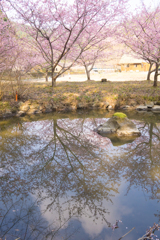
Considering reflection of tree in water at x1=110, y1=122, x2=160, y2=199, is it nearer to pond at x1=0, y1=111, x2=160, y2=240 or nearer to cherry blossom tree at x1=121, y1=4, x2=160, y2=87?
pond at x1=0, y1=111, x2=160, y2=240

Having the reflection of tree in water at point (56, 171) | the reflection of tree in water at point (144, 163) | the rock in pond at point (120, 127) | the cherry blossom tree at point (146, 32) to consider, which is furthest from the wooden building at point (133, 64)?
the reflection of tree in water at point (56, 171)

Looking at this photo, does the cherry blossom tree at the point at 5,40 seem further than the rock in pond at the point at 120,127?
Yes

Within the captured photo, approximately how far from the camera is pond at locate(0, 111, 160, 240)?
8.99 feet

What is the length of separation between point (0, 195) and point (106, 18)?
11.2 m

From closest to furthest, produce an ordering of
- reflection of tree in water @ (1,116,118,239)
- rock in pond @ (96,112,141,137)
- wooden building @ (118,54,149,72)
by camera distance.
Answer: reflection of tree in water @ (1,116,118,239) < rock in pond @ (96,112,141,137) < wooden building @ (118,54,149,72)

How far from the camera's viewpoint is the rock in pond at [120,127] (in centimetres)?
634

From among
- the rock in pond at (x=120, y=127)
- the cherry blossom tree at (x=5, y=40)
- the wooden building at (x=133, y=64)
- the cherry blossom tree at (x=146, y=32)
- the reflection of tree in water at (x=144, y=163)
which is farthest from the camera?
the wooden building at (x=133, y=64)

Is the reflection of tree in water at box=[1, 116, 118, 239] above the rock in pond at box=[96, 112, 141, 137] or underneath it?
underneath

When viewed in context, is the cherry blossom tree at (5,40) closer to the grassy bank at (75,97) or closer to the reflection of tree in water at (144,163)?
the grassy bank at (75,97)

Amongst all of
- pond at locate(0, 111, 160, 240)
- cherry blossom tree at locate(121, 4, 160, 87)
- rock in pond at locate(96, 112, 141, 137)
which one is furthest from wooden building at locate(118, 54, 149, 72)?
pond at locate(0, 111, 160, 240)

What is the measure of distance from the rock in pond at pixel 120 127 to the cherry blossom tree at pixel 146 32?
6245 millimetres

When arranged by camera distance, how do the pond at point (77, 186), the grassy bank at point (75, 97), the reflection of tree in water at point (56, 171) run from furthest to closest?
1. the grassy bank at point (75, 97)
2. the reflection of tree in water at point (56, 171)
3. the pond at point (77, 186)

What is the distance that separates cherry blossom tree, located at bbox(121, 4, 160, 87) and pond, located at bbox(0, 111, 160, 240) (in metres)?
6.83

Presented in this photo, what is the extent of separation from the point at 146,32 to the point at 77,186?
1162 centimetres
